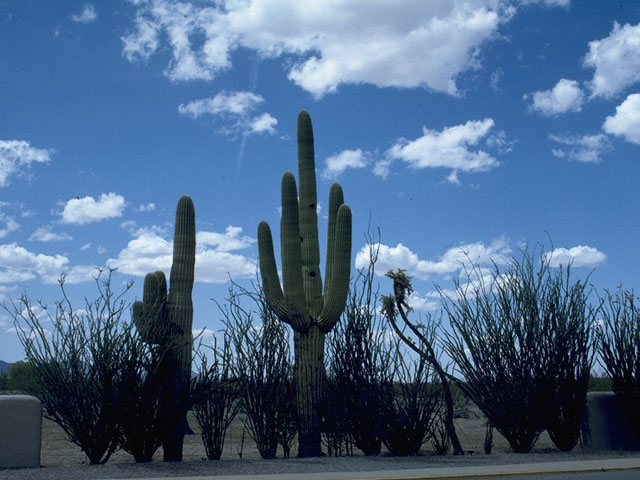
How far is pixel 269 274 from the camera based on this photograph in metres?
15.4

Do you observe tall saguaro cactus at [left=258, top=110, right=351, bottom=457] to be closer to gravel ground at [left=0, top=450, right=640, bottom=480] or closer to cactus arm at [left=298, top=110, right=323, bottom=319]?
cactus arm at [left=298, top=110, right=323, bottom=319]

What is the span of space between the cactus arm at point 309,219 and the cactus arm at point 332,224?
219mm

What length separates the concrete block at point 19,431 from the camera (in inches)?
477

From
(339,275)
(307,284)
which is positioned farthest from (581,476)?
(307,284)

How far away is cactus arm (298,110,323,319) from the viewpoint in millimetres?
15570

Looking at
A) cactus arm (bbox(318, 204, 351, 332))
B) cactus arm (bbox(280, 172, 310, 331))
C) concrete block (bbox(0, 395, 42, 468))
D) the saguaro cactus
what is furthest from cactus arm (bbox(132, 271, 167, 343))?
cactus arm (bbox(318, 204, 351, 332))

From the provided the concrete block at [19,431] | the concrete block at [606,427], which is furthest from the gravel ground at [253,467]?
the concrete block at [606,427]

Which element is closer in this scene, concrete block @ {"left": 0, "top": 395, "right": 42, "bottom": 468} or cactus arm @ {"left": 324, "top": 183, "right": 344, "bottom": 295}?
concrete block @ {"left": 0, "top": 395, "right": 42, "bottom": 468}

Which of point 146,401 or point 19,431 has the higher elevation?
point 146,401

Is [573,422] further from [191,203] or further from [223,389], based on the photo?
[191,203]

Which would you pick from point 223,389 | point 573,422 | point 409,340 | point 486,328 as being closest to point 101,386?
point 223,389

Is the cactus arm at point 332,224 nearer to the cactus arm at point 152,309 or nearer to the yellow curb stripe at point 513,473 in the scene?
the cactus arm at point 152,309

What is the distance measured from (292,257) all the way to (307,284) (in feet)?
2.31

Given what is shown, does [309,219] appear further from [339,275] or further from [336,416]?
[336,416]
